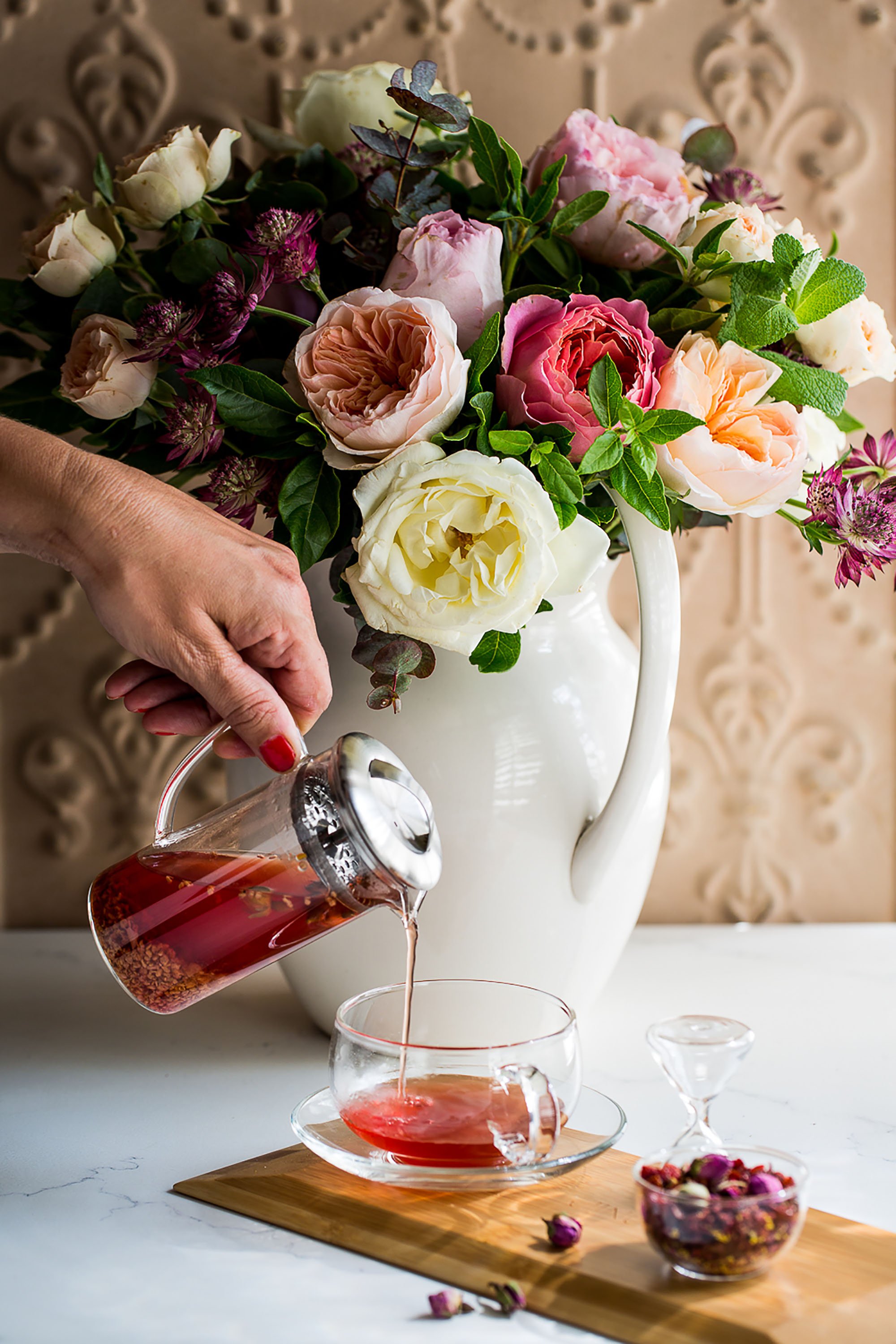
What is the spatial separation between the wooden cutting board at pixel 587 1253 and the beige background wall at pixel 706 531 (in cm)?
64

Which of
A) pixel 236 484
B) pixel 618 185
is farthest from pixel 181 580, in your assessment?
pixel 618 185

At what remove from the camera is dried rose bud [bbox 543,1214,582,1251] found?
63 cm

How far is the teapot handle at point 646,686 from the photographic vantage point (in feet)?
2.86

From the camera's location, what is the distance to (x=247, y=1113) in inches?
34.1

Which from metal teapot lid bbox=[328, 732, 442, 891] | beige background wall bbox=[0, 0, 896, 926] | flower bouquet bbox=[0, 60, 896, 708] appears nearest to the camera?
metal teapot lid bbox=[328, 732, 442, 891]

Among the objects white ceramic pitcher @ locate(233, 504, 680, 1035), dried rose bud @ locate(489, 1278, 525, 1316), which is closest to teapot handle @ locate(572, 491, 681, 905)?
white ceramic pitcher @ locate(233, 504, 680, 1035)

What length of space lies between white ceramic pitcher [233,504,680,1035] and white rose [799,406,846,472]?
0.14 metres

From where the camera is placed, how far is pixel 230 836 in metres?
0.76

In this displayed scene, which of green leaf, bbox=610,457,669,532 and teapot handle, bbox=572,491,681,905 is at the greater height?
green leaf, bbox=610,457,669,532

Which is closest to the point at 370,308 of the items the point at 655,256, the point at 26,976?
the point at 655,256

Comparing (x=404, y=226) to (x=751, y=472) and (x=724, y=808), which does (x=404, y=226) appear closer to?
(x=751, y=472)

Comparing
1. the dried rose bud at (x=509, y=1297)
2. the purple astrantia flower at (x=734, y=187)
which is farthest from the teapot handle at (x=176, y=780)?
the purple astrantia flower at (x=734, y=187)

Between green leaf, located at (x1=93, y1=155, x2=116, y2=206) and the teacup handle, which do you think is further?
green leaf, located at (x1=93, y1=155, x2=116, y2=206)

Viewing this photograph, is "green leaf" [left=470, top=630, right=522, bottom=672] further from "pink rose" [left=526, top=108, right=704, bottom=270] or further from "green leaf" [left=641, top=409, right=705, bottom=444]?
"pink rose" [left=526, top=108, right=704, bottom=270]
